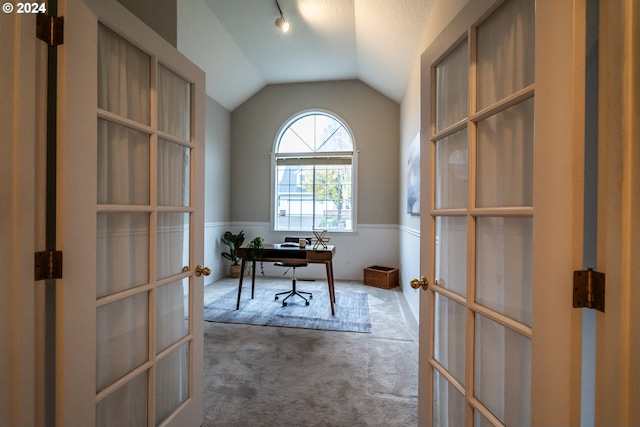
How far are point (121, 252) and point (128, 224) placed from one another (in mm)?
117

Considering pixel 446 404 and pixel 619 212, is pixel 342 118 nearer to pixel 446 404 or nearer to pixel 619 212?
pixel 446 404

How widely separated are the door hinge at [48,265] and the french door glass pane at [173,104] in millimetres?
699

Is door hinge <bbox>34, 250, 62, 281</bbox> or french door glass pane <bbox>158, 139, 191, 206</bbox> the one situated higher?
french door glass pane <bbox>158, 139, 191, 206</bbox>

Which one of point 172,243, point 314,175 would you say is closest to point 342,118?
point 314,175

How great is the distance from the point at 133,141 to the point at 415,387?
2231mm

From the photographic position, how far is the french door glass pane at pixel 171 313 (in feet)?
4.35

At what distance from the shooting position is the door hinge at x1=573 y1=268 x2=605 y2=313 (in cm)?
71

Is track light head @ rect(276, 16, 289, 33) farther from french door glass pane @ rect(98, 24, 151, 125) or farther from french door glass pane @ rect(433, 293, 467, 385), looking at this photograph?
french door glass pane @ rect(433, 293, 467, 385)

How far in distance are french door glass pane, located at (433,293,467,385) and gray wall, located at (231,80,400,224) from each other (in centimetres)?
394

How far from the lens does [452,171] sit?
4.00ft

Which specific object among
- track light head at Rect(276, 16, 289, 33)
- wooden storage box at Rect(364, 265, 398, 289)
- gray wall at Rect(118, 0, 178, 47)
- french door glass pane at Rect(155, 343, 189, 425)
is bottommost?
wooden storage box at Rect(364, 265, 398, 289)

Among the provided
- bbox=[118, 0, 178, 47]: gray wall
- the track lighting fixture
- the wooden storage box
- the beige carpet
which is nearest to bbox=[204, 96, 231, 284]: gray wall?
the track lighting fixture

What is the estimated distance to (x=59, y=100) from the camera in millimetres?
876

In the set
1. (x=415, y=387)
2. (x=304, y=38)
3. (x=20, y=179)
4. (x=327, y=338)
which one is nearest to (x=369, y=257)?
(x=327, y=338)
